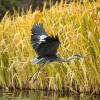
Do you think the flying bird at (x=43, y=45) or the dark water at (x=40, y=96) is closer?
the flying bird at (x=43, y=45)

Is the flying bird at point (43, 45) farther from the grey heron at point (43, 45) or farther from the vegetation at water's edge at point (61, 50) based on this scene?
the vegetation at water's edge at point (61, 50)

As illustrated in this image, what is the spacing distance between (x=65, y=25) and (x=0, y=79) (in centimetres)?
172

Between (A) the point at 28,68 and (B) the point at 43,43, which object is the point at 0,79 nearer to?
(A) the point at 28,68

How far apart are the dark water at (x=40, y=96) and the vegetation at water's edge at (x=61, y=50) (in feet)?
0.43

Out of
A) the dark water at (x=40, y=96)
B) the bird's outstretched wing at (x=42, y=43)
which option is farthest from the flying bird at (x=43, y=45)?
the dark water at (x=40, y=96)

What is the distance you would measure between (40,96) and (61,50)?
0.99 meters

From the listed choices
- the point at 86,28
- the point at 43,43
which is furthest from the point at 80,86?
the point at 43,43

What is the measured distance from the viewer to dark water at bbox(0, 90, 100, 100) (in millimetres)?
11253

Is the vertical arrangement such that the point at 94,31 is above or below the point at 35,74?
above

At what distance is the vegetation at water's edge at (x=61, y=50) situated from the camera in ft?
37.8

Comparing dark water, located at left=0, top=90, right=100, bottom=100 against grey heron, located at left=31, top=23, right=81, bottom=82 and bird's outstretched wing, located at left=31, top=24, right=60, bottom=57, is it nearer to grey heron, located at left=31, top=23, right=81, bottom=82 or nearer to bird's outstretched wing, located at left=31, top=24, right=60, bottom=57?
grey heron, located at left=31, top=23, right=81, bottom=82

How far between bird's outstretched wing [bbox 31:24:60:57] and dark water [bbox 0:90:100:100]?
1406mm

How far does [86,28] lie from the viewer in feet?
38.7

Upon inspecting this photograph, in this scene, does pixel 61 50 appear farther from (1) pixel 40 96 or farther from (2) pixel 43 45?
(2) pixel 43 45
